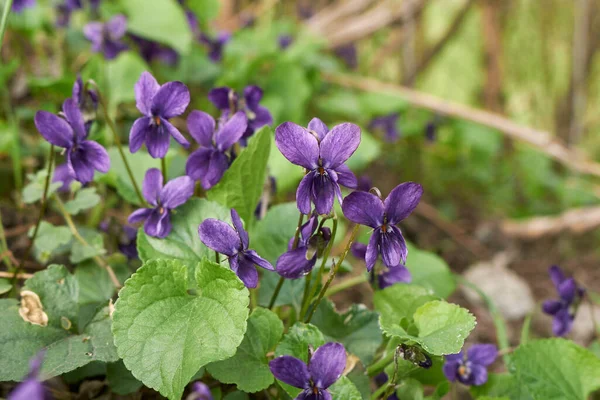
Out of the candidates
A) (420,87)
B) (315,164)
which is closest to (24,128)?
(315,164)

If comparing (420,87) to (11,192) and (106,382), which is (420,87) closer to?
(11,192)

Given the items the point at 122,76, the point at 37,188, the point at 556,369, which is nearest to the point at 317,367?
the point at 556,369

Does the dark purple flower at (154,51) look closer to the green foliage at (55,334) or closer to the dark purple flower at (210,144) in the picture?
the dark purple flower at (210,144)

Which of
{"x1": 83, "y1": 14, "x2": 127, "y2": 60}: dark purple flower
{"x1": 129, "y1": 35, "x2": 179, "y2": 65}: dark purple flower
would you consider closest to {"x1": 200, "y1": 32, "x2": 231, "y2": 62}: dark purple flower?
{"x1": 129, "y1": 35, "x2": 179, "y2": 65}: dark purple flower

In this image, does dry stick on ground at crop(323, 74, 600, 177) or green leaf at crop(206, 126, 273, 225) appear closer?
green leaf at crop(206, 126, 273, 225)

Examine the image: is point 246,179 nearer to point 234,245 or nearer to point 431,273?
point 234,245

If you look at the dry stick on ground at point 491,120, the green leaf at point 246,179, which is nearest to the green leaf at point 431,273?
the green leaf at point 246,179

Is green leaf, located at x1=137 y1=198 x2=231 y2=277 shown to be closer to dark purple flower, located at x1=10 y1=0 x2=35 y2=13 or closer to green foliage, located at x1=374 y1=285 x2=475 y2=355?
green foliage, located at x1=374 y1=285 x2=475 y2=355
